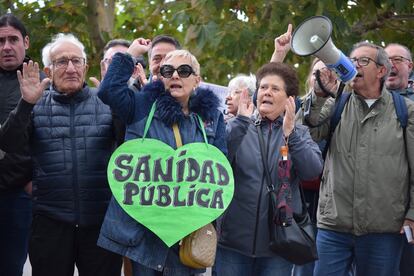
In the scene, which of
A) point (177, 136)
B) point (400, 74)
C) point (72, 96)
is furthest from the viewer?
point (400, 74)

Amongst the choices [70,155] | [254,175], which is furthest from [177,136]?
[70,155]

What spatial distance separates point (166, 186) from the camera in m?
4.72

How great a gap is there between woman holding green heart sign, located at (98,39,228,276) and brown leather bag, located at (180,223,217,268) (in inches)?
2.5

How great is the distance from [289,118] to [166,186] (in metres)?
0.84

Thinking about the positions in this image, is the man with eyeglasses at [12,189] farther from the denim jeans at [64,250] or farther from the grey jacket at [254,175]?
the grey jacket at [254,175]

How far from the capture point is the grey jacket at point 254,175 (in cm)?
501

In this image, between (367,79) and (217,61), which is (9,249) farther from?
(217,61)

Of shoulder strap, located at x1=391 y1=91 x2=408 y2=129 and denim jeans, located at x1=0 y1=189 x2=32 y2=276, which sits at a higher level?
shoulder strap, located at x1=391 y1=91 x2=408 y2=129

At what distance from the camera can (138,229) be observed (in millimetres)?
4664

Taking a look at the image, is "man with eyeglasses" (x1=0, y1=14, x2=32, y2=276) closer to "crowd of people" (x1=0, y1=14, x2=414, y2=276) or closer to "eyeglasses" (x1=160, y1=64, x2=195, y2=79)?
"crowd of people" (x1=0, y1=14, x2=414, y2=276)

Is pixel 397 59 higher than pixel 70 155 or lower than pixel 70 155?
higher

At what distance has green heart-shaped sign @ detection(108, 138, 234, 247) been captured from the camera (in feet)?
15.3

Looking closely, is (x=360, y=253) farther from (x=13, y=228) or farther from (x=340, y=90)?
(x=13, y=228)

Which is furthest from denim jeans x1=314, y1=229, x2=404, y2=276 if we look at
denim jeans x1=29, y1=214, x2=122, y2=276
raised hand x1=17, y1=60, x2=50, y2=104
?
raised hand x1=17, y1=60, x2=50, y2=104
